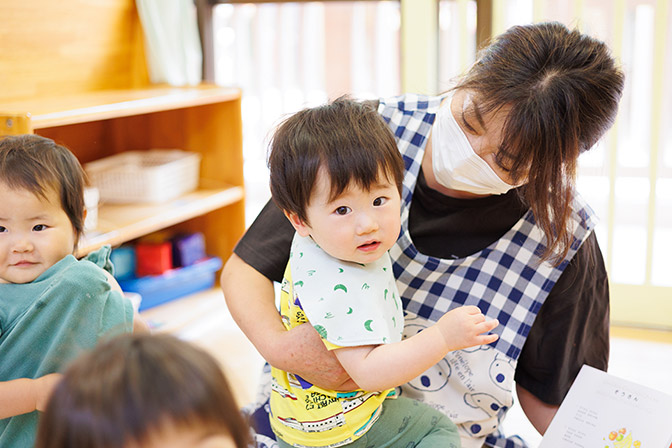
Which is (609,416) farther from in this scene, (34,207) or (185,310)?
(185,310)

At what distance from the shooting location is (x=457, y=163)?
119cm

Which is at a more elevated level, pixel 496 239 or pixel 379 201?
pixel 379 201

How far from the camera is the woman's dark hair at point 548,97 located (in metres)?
1.07

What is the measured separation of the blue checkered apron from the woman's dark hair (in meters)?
0.14

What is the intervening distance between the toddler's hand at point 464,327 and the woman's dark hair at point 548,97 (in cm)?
29

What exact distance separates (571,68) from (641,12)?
319cm

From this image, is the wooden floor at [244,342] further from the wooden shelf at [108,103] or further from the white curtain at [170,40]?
the white curtain at [170,40]

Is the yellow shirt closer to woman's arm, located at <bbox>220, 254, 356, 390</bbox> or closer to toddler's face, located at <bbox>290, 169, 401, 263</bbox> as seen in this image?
woman's arm, located at <bbox>220, 254, 356, 390</bbox>

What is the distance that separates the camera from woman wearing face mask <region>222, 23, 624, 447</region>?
117 centimetres

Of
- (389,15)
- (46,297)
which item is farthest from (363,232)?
(389,15)

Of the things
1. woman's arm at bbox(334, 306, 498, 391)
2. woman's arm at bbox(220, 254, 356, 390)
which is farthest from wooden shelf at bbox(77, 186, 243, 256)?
woman's arm at bbox(334, 306, 498, 391)

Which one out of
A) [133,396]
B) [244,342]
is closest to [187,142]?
[244,342]

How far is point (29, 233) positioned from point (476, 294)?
27.9 inches

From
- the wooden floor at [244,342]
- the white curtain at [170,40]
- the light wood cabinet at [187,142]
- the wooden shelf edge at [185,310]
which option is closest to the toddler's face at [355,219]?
the wooden floor at [244,342]
